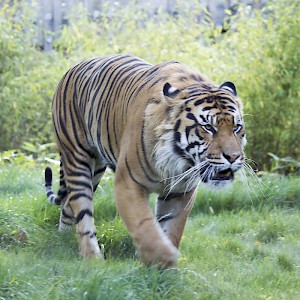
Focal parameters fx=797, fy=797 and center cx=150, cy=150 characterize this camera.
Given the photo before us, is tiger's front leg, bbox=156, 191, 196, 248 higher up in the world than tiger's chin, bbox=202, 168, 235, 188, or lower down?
lower down

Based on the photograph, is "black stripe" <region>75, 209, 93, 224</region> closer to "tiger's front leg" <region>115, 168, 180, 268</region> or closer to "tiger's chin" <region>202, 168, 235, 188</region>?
"tiger's front leg" <region>115, 168, 180, 268</region>

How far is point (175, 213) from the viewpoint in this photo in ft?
16.4

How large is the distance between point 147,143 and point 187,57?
181 inches

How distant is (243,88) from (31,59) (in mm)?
2942

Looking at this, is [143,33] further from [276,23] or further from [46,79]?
[276,23]

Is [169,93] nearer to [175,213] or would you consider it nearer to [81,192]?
[175,213]

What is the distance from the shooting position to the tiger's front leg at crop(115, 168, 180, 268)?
14.4 ft

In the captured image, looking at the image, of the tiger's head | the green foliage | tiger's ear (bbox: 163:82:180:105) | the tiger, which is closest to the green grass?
the tiger

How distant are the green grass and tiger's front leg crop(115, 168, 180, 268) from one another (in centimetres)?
9

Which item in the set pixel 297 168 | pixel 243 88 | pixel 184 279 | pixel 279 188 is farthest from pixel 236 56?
pixel 184 279

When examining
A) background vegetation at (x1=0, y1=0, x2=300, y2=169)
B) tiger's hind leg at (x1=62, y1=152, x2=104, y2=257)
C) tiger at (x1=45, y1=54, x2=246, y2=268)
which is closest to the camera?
tiger at (x1=45, y1=54, x2=246, y2=268)

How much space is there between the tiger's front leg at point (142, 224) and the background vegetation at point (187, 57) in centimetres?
378

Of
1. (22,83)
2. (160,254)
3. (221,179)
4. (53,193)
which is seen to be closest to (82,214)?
(53,193)

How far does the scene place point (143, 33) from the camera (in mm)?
10031
